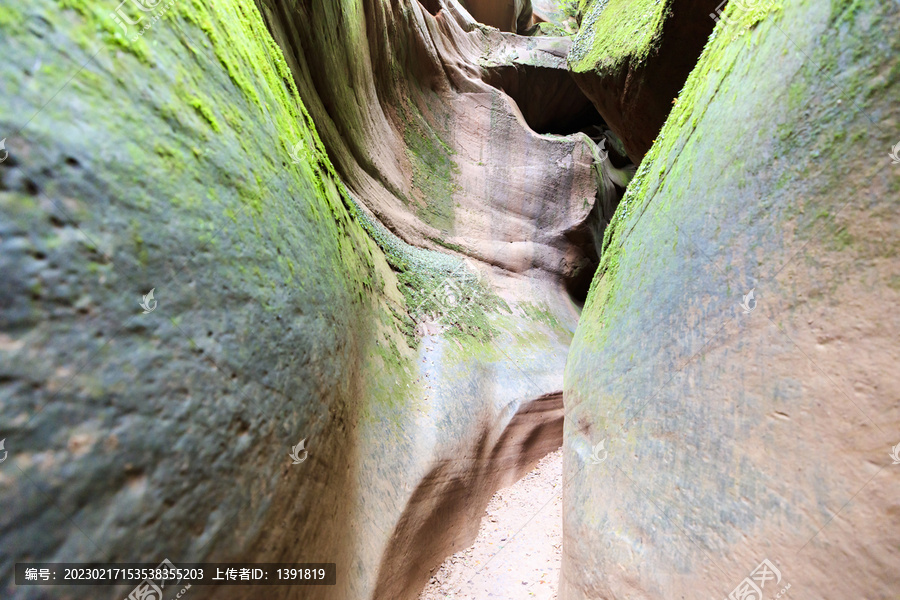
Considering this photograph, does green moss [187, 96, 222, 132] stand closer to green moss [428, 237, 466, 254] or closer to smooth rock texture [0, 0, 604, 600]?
smooth rock texture [0, 0, 604, 600]

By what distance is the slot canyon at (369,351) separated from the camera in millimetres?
1407

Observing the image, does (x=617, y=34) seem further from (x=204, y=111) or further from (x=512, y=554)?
(x=512, y=554)

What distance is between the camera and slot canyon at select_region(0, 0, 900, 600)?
1.41 metres

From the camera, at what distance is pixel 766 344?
1990 millimetres

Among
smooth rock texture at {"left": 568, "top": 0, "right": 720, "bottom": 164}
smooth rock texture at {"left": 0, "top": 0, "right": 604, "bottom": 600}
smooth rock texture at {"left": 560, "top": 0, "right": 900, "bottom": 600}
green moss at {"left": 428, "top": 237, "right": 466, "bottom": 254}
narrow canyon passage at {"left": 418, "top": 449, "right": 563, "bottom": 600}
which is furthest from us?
green moss at {"left": 428, "top": 237, "right": 466, "bottom": 254}

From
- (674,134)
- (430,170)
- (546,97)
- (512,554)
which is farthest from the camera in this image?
(546,97)

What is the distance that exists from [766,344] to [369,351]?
2.69 meters

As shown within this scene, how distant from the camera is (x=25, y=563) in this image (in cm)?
123

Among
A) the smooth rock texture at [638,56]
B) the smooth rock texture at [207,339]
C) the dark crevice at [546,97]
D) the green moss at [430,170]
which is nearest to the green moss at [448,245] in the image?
the green moss at [430,170]

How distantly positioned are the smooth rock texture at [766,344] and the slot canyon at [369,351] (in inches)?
0.5

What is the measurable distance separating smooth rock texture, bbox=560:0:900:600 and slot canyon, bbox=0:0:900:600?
0.01 meters

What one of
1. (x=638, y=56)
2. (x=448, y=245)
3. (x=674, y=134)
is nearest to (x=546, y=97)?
(x=638, y=56)

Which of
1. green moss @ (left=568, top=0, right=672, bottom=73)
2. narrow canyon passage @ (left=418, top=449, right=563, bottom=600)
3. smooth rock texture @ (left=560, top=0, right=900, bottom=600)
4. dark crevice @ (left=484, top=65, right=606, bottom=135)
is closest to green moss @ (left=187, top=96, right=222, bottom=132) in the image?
smooth rock texture @ (left=560, top=0, right=900, bottom=600)

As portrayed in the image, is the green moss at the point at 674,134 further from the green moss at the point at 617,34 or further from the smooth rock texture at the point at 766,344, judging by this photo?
the green moss at the point at 617,34
